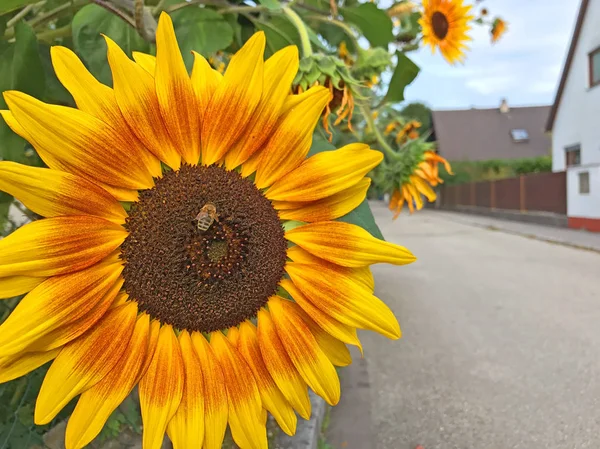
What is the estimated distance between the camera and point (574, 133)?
15102 millimetres

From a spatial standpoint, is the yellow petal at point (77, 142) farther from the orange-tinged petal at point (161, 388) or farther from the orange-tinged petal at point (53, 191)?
the orange-tinged petal at point (161, 388)

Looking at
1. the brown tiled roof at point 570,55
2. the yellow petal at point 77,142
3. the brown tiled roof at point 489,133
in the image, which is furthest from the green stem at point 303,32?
the brown tiled roof at point 489,133

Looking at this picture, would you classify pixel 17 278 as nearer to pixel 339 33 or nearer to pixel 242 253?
pixel 242 253

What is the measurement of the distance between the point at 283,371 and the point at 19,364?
243mm

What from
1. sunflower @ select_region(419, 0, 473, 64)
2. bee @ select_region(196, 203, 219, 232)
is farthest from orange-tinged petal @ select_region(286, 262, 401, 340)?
sunflower @ select_region(419, 0, 473, 64)

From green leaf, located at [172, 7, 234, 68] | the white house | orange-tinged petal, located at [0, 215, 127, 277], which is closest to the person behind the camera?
orange-tinged petal, located at [0, 215, 127, 277]

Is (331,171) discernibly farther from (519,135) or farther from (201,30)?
(519,135)

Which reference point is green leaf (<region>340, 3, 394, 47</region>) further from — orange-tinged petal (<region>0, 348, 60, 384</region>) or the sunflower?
orange-tinged petal (<region>0, 348, 60, 384</region>)

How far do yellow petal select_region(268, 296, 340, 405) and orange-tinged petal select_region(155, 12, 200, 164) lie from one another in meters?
0.20

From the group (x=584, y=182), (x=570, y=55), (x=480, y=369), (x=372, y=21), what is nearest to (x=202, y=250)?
(x=372, y=21)

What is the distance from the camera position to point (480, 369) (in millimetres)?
3277

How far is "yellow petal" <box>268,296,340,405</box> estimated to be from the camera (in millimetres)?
582

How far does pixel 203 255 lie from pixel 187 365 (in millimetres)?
113

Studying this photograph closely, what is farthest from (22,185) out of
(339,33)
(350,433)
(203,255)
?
(350,433)
